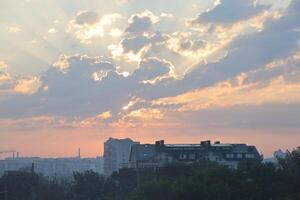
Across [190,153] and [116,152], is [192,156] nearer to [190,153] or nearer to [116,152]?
[190,153]

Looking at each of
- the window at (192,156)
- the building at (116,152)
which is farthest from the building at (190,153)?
the building at (116,152)

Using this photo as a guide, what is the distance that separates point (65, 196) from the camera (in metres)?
56.6

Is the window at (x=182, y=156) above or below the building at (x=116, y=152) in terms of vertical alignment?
below

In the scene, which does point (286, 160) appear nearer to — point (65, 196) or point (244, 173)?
point (244, 173)

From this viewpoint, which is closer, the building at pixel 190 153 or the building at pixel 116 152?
the building at pixel 190 153

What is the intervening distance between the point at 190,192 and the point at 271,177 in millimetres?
5445

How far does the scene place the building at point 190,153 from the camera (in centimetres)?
7931

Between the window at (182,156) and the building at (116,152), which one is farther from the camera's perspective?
the building at (116,152)

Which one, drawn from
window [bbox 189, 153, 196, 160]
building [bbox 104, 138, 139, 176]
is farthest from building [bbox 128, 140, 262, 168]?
building [bbox 104, 138, 139, 176]

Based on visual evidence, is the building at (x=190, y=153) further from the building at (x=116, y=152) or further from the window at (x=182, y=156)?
the building at (x=116, y=152)

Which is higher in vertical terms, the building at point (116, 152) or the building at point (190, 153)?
the building at point (116, 152)

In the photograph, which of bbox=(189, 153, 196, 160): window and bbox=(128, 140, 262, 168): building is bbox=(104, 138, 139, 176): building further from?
bbox=(189, 153, 196, 160): window

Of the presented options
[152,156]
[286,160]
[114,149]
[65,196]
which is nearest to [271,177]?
[286,160]

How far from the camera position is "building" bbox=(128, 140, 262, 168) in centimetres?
7931
